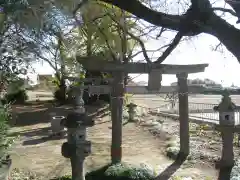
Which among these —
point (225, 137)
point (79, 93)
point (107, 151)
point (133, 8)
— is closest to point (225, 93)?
point (225, 137)

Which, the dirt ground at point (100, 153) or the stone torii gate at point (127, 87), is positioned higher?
the stone torii gate at point (127, 87)

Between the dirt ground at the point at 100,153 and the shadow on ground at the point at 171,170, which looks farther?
the dirt ground at the point at 100,153

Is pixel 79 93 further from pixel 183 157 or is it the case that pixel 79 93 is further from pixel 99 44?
pixel 99 44

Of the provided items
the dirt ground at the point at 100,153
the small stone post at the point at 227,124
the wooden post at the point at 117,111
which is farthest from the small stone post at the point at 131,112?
the small stone post at the point at 227,124

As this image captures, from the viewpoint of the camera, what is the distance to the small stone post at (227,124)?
4.72 metres

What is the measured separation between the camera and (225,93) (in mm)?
4664

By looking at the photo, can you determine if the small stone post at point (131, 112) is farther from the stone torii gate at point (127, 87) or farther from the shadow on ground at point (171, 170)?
the shadow on ground at point (171, 170)

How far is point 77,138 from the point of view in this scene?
390 cm

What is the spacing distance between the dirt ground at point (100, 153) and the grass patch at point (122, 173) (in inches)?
17.3

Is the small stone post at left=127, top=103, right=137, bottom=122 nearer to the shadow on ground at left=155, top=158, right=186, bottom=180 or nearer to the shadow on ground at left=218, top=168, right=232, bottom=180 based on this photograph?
the shadow on ground at left=155, top=158, right=186, bottom=180

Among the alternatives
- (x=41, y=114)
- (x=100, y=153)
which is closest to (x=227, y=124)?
(x=100, y=153)

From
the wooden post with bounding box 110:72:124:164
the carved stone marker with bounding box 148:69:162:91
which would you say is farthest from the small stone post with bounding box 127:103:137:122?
the carved stone marker with bounding box 148:69:162:91

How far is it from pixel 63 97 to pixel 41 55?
14.6 metres

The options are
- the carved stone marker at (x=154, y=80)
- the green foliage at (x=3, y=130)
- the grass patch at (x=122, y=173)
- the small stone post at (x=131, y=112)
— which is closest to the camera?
the green foliage at (x=3, y=130)
